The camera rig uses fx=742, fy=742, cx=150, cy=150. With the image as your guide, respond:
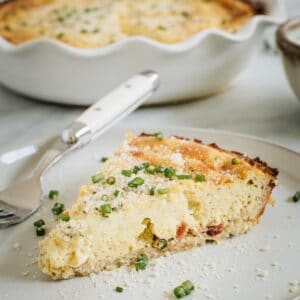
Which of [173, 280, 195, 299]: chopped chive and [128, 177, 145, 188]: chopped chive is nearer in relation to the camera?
[173, 280, 195, 299]: chopped chive

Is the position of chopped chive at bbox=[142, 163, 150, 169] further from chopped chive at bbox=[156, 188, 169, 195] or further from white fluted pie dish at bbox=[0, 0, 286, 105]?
white fluted pie dish at bbox=[0, 0, 286, 105]

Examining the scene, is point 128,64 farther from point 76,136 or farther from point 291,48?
point 291,48

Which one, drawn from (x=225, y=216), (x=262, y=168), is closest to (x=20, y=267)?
(x=225, y=216)

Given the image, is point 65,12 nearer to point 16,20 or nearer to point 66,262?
point 16,20

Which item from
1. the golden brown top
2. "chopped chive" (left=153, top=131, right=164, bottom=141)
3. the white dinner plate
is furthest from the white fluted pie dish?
the white dinner plate

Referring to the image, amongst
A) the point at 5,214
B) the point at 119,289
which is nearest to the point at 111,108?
the point at 5,214

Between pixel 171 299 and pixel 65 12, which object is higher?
pixel 65 12

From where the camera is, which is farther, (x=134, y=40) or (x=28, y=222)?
(x=134, y=40)
